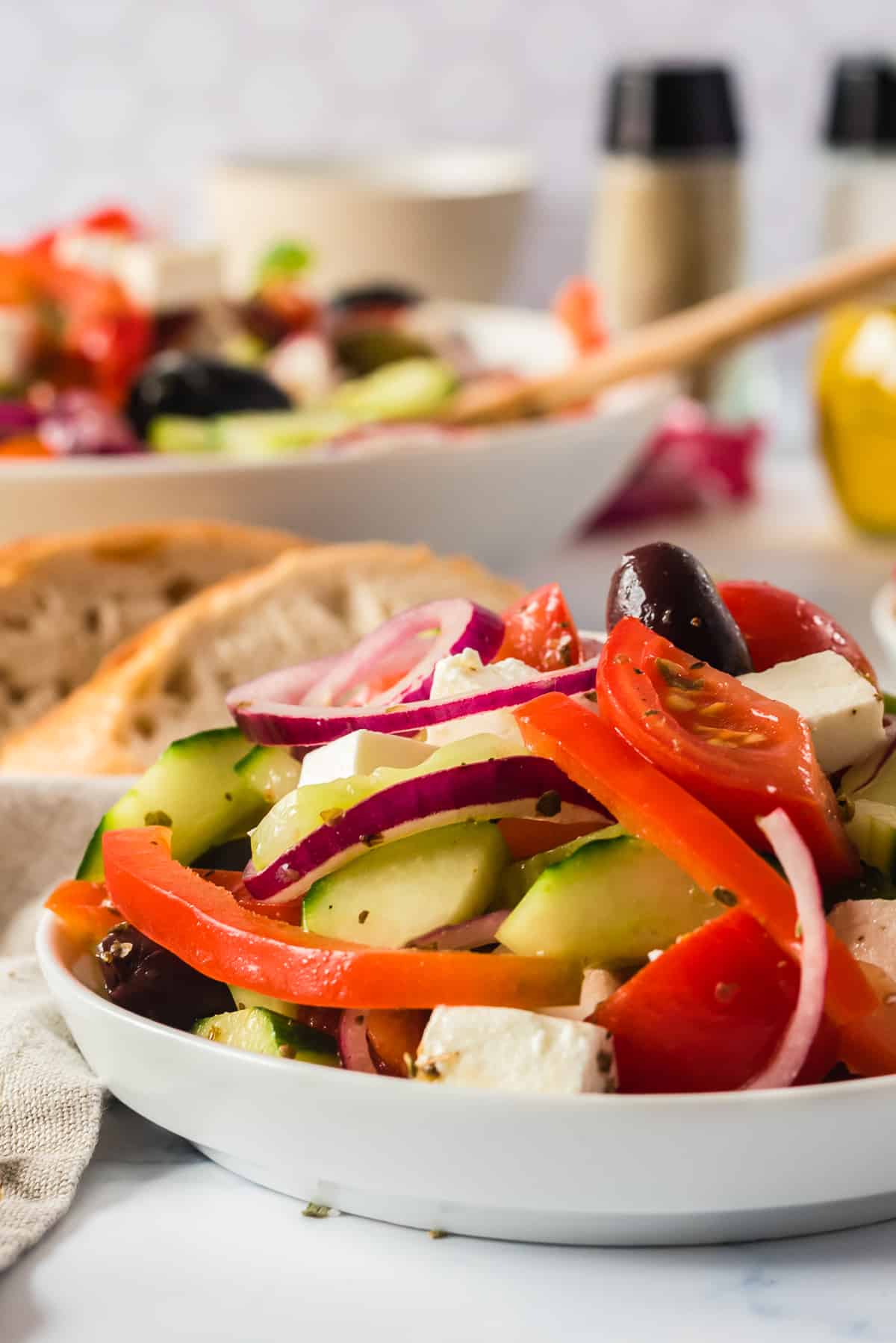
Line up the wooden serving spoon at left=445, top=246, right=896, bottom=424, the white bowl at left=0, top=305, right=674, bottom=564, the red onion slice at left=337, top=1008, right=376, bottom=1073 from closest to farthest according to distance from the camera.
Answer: the red onion slice at left=337, top=1008, right=376, bottom=1073 → the white bowl at left=0, top=305, right=674, bottom=564 → the wooden serving spoon at left=445, top=246, right=896, bottom=424

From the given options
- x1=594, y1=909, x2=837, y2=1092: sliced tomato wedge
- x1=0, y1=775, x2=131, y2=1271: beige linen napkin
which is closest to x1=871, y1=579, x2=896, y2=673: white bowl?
x1=0, y1=775, x2=131, y2=1271: beige linen napkin

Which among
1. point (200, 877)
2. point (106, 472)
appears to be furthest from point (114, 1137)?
point (106, 472)

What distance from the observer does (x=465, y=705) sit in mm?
1089

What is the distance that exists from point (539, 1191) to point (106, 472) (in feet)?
5.13

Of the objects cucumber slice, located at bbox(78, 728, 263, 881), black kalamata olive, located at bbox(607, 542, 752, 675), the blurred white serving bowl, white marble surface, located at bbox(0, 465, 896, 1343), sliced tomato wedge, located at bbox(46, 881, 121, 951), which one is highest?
black kalamata olive, located at bbox(607, 542, 752, 675)

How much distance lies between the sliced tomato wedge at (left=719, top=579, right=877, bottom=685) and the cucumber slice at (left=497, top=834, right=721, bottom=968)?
261 mm

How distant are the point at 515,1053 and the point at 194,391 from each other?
1.98 meters

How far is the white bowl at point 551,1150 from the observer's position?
0.86 meters

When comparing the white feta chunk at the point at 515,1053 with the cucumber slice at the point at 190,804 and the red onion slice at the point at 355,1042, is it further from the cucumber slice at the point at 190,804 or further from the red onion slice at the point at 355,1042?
the cucumber slice at the point at 190,804

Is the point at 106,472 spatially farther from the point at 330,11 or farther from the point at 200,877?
the point at 330,11

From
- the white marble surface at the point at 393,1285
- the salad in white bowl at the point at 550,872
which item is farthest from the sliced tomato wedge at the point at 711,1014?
the white marble surface at the point at 393,1285

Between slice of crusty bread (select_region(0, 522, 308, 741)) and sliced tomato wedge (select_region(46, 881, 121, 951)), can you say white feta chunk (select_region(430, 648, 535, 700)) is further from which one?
slice of crusty bread (select_region(0, 522, 308, 741))

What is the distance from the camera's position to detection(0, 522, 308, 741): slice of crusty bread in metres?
1.99

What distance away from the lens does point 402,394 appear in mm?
2891
